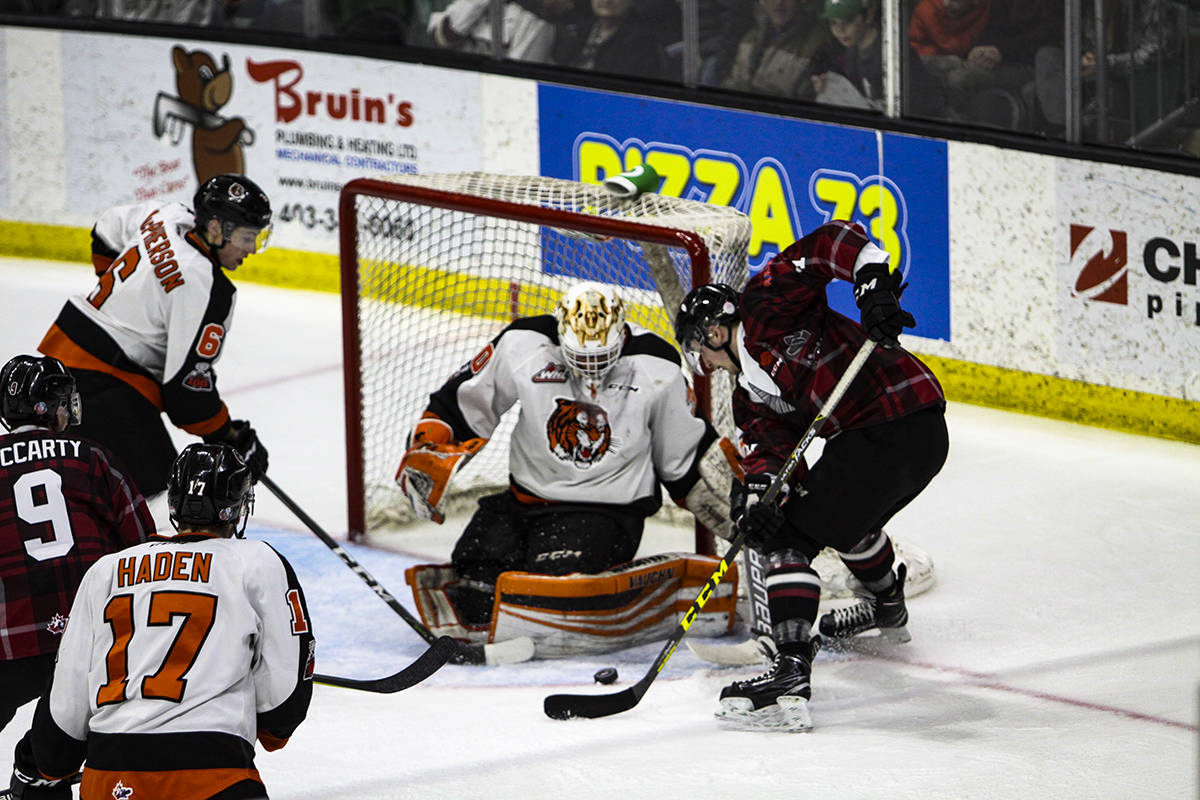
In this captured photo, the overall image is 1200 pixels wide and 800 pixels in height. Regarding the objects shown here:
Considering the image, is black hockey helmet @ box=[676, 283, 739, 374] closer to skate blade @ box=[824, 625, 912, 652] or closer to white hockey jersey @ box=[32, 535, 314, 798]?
skate blade @ box=[824, 625, 912, 652]

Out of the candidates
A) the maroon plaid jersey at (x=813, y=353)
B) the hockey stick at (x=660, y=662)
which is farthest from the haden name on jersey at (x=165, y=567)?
the maroon plaid jersey at (x=813, y=353)

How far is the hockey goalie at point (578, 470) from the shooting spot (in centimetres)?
439

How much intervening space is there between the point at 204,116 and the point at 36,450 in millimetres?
4969

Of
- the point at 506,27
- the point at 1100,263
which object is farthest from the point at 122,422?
the point at 506,27

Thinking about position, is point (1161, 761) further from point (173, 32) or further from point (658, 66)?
point (173, 32)

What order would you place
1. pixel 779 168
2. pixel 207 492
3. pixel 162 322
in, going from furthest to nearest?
1. pixel 779 168
2. pixel 162 322
3. pixel 207 492

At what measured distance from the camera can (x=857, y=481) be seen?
3.94 metres

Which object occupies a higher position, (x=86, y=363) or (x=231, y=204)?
(x=231, y=204)

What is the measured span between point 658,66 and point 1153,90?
1.89 metres

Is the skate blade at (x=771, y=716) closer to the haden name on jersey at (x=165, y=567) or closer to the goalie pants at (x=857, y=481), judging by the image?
the goalie pants at (x=857, y=481)

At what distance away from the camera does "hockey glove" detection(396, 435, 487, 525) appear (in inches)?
175

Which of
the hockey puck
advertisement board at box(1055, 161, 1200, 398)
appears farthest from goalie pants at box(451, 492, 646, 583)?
advertisement board at box(1055, 161, 1200, 398)

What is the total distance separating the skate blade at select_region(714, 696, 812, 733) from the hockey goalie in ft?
1.77

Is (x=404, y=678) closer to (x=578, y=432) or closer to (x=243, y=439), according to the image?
(x=578, y=432)
